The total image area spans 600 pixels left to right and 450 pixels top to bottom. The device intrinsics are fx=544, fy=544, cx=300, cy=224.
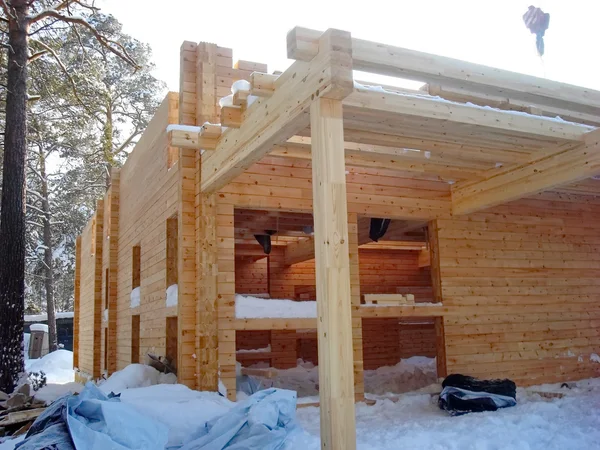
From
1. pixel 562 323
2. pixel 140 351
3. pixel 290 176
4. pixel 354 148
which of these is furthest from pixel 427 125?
pixel 140 351

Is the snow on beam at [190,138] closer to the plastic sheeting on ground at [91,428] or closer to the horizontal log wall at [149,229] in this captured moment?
the horizontal log wall at [149,229]

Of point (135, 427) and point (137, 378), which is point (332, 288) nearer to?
point (135, 427)

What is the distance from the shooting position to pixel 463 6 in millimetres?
10281

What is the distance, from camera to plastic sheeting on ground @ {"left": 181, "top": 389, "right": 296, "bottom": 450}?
5047mm

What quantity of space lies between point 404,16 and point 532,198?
14.1 feet

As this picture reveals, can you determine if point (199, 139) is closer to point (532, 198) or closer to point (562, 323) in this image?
point (532, 198)

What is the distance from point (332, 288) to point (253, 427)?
1772mm

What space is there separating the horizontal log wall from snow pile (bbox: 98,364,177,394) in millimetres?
803

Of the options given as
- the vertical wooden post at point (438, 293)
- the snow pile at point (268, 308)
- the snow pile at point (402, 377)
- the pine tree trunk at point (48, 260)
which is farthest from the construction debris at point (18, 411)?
the pine tree trunk at point (48, 260)

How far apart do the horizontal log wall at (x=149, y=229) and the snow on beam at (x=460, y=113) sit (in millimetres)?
4499

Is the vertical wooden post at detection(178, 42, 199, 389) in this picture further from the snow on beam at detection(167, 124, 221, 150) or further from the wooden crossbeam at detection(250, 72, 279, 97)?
the wooden crossbeam at detection(250, 72, 279, 97)

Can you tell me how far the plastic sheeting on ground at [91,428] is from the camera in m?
4.33

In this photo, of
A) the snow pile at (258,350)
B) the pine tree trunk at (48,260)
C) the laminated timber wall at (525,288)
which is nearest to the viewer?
the laminated timber wall at (525,288)

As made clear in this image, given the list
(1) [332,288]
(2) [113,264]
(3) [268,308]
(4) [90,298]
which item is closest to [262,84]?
(1) [332,288]
